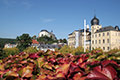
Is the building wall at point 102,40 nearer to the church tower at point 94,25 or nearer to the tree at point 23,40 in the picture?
the church tower at point 94,25

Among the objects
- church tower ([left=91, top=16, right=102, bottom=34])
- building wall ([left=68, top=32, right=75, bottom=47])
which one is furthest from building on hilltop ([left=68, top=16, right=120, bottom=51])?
building wall ([left=68, top=32, right=75, bottom=47])

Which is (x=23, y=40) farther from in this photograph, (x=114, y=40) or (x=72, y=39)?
(x=114, y=40)

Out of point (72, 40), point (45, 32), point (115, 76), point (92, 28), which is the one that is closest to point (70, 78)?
point (115, 76)

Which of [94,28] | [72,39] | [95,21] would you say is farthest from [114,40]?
[72,39]

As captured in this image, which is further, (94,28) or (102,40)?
(94,28)

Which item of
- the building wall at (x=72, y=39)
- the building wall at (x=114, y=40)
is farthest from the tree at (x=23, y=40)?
the building wall at (x=114, y=40)

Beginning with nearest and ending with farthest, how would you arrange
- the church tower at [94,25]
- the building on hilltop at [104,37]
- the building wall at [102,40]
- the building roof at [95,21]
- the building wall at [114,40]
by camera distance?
the building wall at [114,40]
the building on hilltop at [104,37]
the building wall at [102,40]
the church tower at [94,25]
the building roof at [95,21]

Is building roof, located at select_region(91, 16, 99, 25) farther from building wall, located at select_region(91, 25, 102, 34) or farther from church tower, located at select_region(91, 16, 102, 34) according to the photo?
building wall, located at select_region(91, 25, 102, 34)

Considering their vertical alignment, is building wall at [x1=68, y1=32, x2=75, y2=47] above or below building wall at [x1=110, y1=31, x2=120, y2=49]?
above

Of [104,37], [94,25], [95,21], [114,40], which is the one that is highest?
[95,21]

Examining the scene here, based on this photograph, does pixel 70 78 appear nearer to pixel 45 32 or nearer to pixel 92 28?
pixel 92 28

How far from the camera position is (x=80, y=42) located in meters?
61.0

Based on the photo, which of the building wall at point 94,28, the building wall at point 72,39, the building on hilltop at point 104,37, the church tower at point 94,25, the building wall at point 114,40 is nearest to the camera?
the building wall at point 114,40

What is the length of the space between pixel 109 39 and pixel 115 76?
4389 cm
